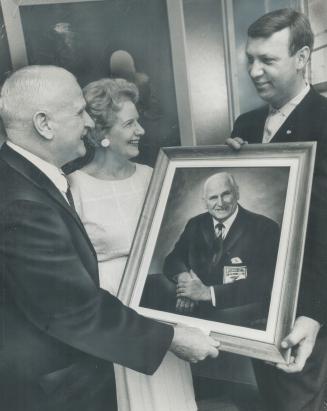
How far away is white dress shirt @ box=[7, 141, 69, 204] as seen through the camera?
1345mm

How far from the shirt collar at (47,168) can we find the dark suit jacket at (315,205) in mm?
796

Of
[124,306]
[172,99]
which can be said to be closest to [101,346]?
[124,306]

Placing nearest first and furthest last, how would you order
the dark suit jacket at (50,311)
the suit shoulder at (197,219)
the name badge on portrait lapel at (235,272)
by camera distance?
1. the dark suit jacket at (50,311)
2. the name badge on portrait lapel at (235,272)
3. the suit shoulder at (197,219)

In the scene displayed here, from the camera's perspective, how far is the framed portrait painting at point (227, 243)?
1.30 m

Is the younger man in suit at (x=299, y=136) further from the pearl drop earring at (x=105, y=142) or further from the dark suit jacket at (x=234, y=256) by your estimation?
the pearl drop earring at (x=105, y=142)

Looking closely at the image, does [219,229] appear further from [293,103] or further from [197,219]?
[293,103]

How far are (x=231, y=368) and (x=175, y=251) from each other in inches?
18.6

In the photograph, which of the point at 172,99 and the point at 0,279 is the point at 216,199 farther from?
the point at 0,279

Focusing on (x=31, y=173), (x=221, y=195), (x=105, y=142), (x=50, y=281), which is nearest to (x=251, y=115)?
(x=221, y=195)

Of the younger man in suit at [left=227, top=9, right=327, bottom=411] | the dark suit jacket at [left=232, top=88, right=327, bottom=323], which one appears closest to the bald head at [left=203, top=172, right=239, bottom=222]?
the younger man in suit at [left=227, top=9, right=327, bottom=411]

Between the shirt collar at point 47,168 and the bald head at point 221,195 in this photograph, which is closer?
the shirt collar at point 47,168

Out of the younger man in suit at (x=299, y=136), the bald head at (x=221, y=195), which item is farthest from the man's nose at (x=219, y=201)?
the younger man in suit at (x=299, y=136)

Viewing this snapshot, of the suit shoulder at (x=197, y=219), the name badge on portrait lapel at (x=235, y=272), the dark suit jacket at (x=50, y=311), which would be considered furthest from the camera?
the suit shoulder at (x=197, y=219)

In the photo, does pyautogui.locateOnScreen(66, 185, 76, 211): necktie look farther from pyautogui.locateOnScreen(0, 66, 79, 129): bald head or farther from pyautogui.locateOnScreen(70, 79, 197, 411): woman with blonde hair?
pyautogui.locateOnScreen(0, 66, 79, 129): bald head
